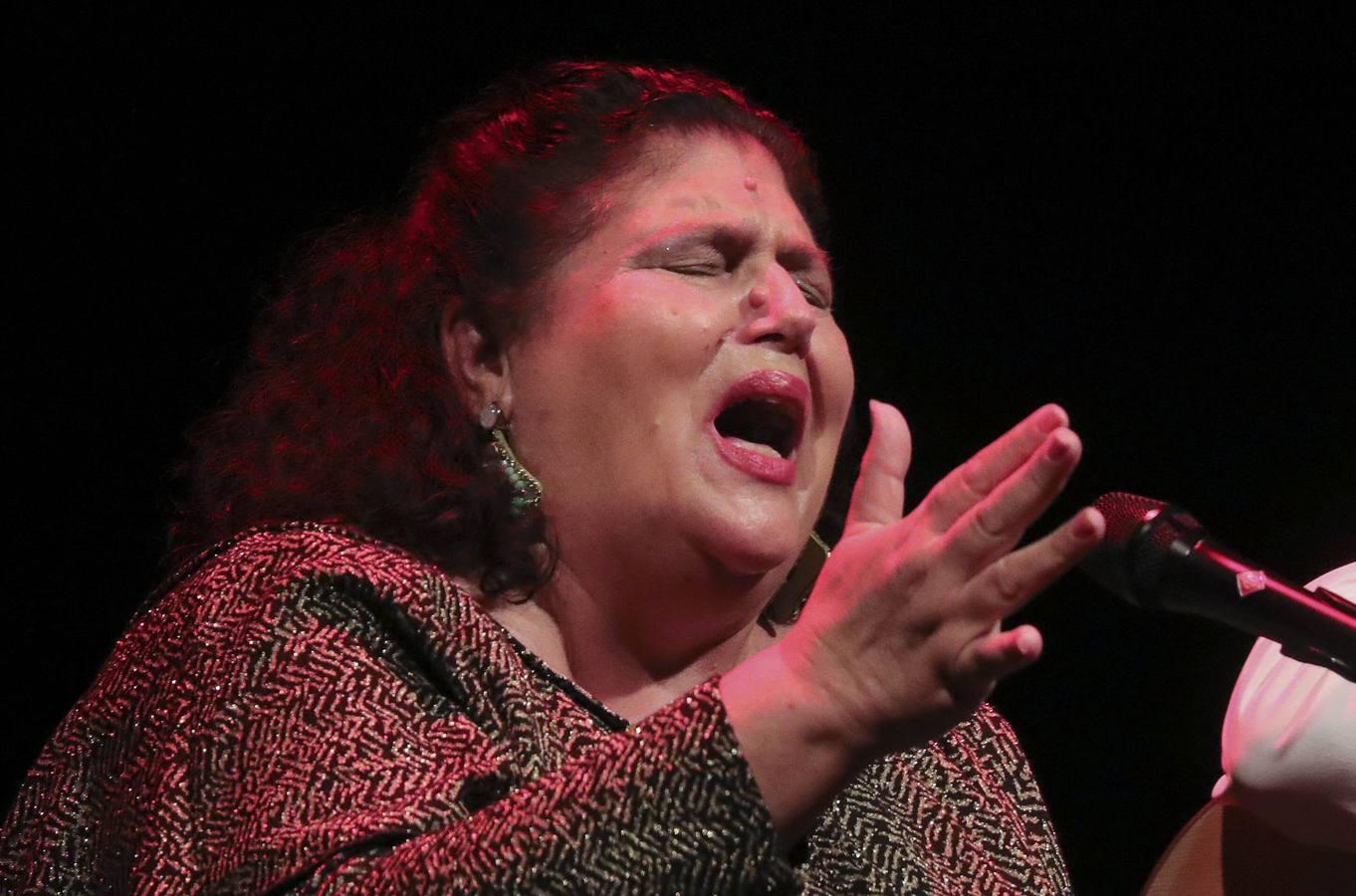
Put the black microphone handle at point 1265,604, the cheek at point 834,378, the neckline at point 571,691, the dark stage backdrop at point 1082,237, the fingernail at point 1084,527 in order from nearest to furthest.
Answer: the fingernail at point 1084,527 < the black microphone handle at point 1265,604 < the neckline at point 571,691 < the cheek at point 834,378 < the dark stage backdrop at point 1082,237

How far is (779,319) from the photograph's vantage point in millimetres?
1569

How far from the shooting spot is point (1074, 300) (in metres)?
2.50

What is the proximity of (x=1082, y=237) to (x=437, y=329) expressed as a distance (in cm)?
125

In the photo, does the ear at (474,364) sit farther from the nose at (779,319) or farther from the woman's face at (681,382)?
the nose at (779,319)

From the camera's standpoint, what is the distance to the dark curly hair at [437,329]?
160 cm

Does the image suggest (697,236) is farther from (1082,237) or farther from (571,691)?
(1082,237)

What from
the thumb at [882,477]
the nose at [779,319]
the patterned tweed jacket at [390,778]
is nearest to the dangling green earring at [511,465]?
the patterned tweed jacket at [390,778]

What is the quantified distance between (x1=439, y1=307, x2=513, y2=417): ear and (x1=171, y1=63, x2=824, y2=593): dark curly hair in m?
0.01

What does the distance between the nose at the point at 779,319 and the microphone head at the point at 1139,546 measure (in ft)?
1.71

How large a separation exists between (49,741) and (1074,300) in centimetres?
175

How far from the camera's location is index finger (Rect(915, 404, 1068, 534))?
0.97 meters

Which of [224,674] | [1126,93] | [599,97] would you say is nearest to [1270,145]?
[1126,93]

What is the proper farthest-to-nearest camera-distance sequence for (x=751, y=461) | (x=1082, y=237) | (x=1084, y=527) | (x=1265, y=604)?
1. (x=1082, y=237)
2. (x=751, y=461)
3. (x=1265, y=604)
4. (x=1084, y=527)

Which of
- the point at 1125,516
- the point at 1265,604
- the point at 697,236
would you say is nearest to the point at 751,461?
the point at 697,236
